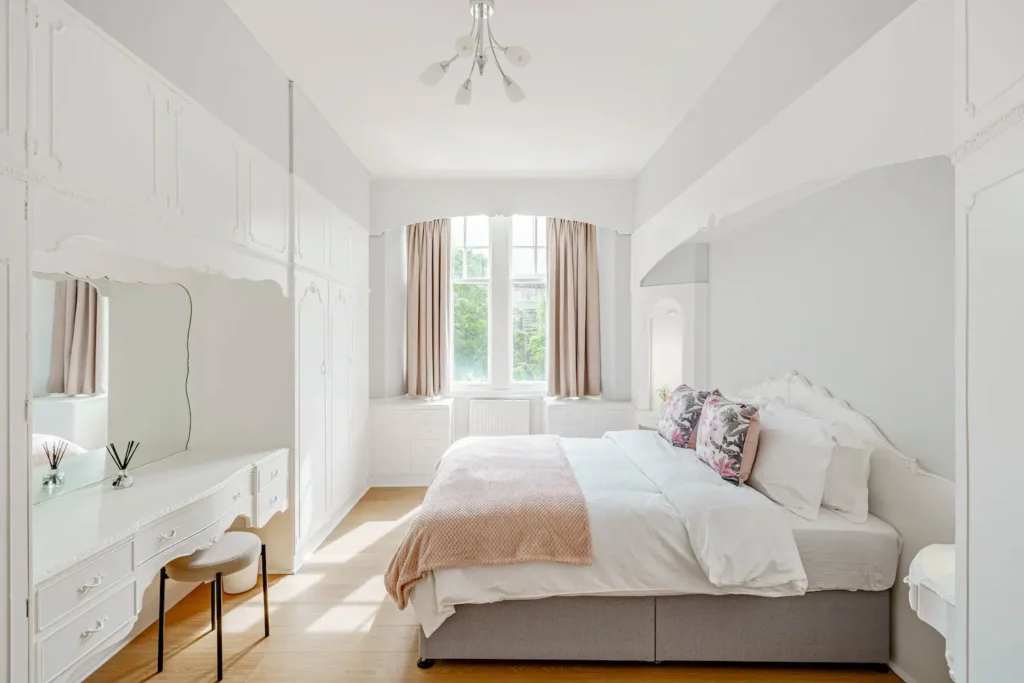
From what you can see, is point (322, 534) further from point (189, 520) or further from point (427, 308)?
point (427, 308)

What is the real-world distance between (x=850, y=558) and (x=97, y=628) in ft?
8.60

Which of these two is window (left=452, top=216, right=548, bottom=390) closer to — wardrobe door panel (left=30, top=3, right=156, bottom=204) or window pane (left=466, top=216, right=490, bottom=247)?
window pane (left=466, top=216, right=490, bottom=247)

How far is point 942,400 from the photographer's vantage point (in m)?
2.00

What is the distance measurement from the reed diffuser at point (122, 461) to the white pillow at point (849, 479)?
2.91 m

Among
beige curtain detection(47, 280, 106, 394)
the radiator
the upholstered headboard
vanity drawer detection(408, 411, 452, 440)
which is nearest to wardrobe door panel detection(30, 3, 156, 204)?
beige curtain detection(47, 280, 106, 394)

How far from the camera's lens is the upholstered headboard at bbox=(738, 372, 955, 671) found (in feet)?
6.49

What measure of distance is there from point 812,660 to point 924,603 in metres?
0.83

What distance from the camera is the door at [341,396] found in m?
3.72

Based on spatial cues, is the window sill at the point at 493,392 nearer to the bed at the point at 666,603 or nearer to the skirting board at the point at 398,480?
the skirting board at the point at 398,480

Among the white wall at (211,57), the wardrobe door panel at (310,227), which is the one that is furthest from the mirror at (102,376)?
the white wall at (211,57)

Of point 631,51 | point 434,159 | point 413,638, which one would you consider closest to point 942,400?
point 631,51

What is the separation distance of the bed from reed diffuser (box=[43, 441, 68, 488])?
1.38m

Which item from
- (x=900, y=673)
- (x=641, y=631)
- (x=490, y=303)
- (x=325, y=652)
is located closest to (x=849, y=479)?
(x=900, y=673)

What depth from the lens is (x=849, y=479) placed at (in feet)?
7.54
